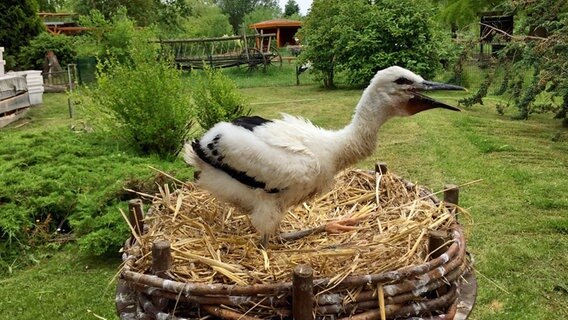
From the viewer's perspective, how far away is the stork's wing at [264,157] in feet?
8.59

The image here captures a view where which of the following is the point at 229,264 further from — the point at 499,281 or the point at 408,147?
the point at 408,147

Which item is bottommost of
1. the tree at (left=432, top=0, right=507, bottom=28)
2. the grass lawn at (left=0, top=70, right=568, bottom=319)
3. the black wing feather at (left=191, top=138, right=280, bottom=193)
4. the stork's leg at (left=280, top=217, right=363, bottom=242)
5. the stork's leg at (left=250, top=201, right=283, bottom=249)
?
the grass lawn at (left=0, top=70, right=568, bottom=319)

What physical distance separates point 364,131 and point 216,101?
15.9ft

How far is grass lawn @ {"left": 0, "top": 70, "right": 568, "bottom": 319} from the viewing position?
4.40m

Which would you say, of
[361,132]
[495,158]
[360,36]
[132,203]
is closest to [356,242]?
[361,132]

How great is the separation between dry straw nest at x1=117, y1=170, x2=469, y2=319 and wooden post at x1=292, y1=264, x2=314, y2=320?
5cm

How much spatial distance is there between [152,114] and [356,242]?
454 centimetres

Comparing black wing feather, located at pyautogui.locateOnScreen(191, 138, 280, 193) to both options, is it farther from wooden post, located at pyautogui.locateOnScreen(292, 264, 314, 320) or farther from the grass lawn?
the grass lawn

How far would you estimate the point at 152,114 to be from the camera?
6703 mm

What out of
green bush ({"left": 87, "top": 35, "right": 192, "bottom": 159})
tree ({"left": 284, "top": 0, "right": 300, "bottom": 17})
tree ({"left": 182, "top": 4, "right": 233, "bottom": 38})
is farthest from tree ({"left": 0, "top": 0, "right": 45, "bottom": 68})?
tree ({"left": 284, "top": 0, "right": 300, "bottom": 17})

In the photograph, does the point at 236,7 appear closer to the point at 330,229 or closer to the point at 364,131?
the point at 330,229

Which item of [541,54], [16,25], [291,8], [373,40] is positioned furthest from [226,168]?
[291,8]

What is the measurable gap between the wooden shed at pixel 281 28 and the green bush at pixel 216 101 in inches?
1111

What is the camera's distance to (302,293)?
1.97 m
